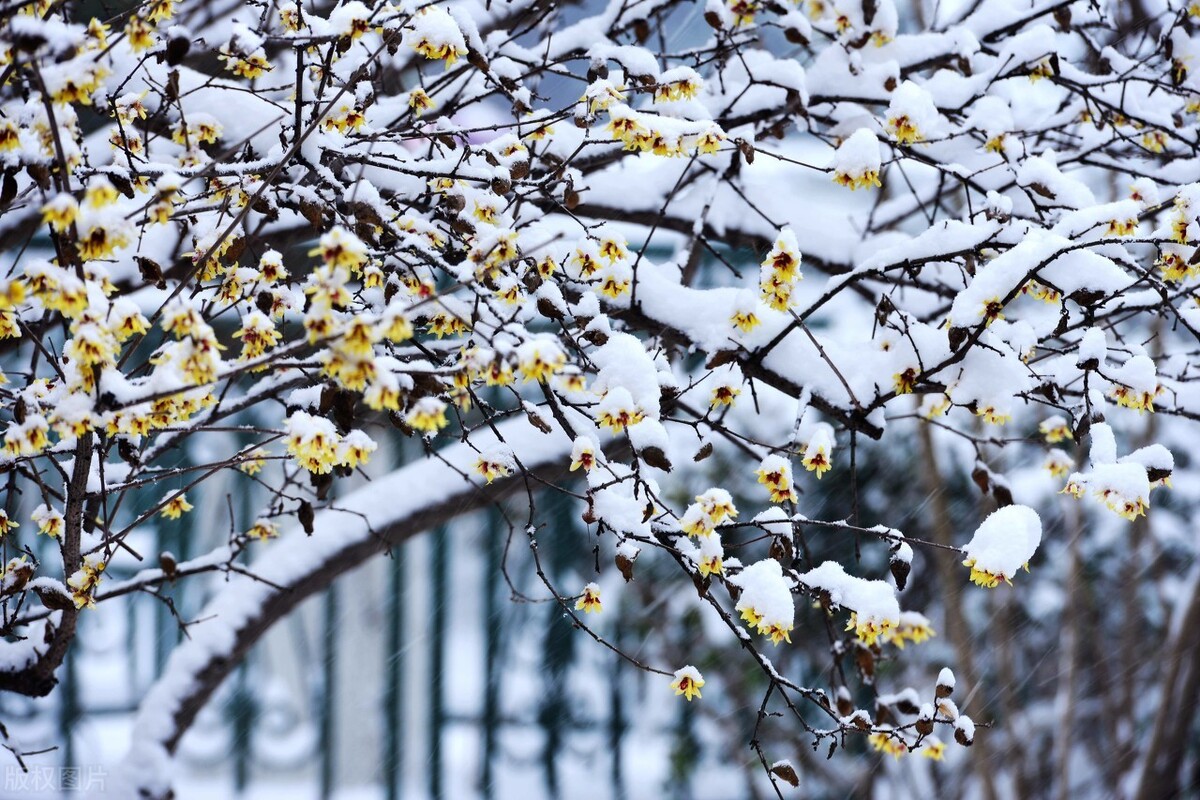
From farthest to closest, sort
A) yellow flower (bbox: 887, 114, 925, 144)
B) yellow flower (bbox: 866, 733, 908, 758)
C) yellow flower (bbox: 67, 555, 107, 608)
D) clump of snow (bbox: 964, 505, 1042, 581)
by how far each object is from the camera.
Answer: yellow flower (bbox: 866, 733, 908, 758)
yellow flower (bbox: 887, 114, 925, 144)
yellow flower (bbox: 67, 555, 107, 608)
clump of snow (bbox: 964, 505, 1042, 581)

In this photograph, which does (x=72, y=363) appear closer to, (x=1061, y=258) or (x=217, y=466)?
(x=217, y=466)

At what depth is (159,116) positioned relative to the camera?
7.04 ft

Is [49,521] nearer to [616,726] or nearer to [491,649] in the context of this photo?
[491,649]

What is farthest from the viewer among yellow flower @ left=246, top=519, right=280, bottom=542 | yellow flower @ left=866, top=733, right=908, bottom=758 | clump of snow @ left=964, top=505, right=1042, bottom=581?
yellow flower @ left=246, top=519, right=280, bottom=542

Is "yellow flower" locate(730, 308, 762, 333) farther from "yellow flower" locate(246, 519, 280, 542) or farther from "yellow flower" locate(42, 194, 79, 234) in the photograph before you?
"yellow flower" locate(246, 519, 280, 542)

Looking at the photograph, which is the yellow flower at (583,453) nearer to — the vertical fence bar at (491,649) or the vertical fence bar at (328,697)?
the vertical fence bar at (491,649)

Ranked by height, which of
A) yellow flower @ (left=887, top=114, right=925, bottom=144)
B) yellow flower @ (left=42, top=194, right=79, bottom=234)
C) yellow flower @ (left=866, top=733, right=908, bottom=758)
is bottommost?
yellow flower @ (left=866, top=733, right=908, bottom=758)

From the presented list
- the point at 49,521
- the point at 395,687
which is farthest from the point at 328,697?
the point at 49,521

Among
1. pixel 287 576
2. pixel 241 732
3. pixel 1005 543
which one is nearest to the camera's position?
pixel 1005 543

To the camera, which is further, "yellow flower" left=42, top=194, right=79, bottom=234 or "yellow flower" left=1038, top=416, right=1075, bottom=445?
"yellow flower" left=1038, top=416, right=1075, bottom=445

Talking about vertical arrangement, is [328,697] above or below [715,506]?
above

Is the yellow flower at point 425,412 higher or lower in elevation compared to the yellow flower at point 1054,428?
lower

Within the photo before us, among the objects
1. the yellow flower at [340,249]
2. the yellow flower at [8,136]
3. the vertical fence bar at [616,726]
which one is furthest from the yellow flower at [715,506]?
the vertical fence bar at [616,726]

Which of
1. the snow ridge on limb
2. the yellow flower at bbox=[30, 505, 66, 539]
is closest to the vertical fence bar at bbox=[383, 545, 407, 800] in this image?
the snow ridge on limb
